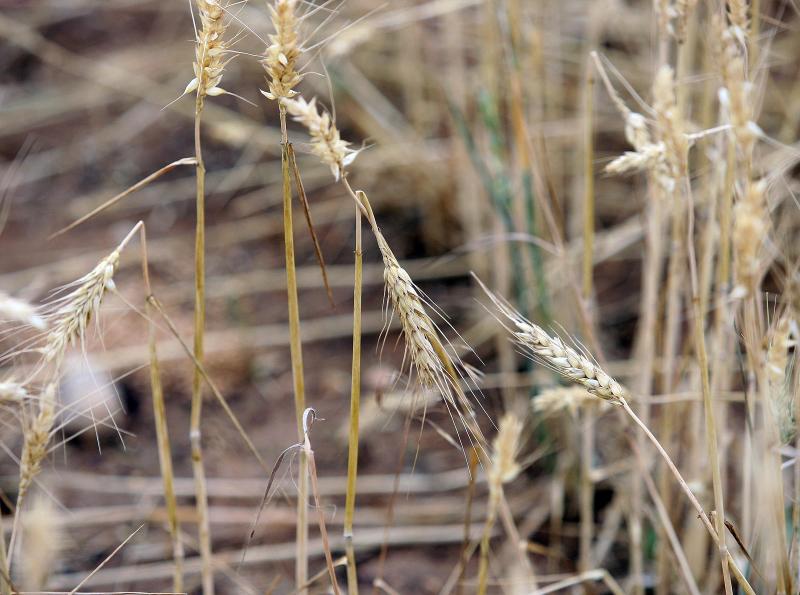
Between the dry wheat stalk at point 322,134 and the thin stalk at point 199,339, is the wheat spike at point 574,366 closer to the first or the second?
the dry wheat stalk at point 322,134

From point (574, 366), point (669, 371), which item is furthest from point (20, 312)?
point (669, 371)

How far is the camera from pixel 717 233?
1085mm

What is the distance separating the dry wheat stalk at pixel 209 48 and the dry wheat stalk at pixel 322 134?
0.07 metres

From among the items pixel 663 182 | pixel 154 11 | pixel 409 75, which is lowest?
pixel 663 182

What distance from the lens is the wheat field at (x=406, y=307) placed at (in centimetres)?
70

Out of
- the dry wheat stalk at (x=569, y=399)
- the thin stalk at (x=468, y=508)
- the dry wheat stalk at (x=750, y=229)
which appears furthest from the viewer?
the dry wheat stalk at (x=569, y=399)

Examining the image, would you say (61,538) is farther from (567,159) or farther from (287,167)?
(567,159)

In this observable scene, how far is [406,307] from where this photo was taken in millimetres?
647

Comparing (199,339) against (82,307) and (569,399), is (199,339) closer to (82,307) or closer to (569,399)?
(82,307)

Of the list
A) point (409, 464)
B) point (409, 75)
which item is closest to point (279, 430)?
point (409, 464)

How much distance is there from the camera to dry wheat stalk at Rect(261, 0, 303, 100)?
597 mm

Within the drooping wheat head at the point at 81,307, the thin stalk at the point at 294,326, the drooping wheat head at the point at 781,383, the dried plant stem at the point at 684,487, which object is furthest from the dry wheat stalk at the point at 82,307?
the drooping wheat head at the point at 781,383

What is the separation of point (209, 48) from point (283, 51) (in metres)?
0.07

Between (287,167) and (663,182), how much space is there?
12.9 inches
